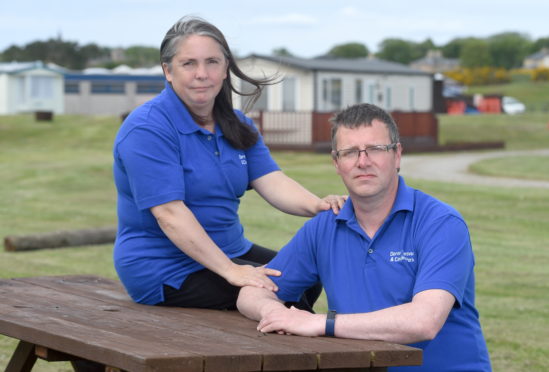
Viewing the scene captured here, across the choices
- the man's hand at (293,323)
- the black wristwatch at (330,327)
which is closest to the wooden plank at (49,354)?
the man's hand at (293,323)

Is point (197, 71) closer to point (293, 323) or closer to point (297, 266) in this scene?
point (297, 266)

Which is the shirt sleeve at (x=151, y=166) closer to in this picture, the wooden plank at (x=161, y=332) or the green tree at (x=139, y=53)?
the wooden plank at (x=161, y=332)

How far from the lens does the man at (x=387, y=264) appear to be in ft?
12.1

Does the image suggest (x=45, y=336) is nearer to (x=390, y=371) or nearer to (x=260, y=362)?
(x=260, y=362)

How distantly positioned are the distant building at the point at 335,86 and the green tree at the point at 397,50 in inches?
5454

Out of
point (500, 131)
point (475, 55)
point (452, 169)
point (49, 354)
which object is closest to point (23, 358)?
point (49, 354)

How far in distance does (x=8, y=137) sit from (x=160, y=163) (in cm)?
3909

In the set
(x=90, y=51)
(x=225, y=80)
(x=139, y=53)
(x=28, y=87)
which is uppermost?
(x=139, y=53)

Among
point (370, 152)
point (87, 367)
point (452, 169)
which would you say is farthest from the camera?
point (452, 169)

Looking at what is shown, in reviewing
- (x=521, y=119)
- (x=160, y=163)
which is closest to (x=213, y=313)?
(x=160, y=163)

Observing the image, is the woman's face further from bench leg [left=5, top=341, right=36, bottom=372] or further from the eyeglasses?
bench leg [left=5, top=341, right=36, bottom=372]

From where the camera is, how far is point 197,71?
456 centimetres

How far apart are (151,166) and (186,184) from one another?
8.3 inches

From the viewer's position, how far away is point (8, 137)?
42.0m
